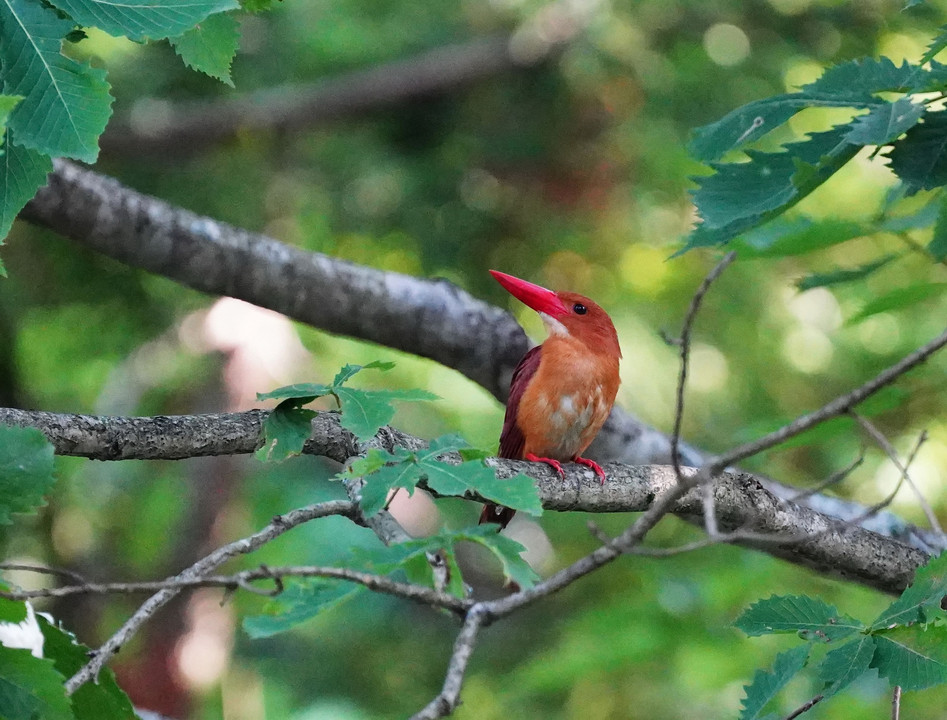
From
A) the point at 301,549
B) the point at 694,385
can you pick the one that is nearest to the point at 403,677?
the point at 301,549

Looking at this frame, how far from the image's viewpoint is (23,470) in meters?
1.23

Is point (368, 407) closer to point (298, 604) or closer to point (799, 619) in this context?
point (298, 604)

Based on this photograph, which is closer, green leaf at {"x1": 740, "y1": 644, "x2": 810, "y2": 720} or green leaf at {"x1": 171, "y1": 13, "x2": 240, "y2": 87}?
green leaf at {"x1": 740, "y1": 644, "x2": 810, "y2": 720}

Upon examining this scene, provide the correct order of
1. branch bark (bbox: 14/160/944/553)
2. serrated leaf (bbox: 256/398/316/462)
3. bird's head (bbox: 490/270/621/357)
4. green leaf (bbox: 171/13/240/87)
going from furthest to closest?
bird's head (bbox: 490/270/621/357) < branch bark (bbox: 14/160/944/553) < green leaf (bbox: 171/13/240/87) < serrated leaf (bbox: 256/398/316/462)

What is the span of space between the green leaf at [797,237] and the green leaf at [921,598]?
42.8 inches

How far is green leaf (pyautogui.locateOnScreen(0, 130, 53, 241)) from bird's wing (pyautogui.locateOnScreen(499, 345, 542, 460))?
5.84 ft

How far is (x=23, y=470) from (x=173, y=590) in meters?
0.25

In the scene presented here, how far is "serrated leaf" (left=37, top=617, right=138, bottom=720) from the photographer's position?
1359 millimetres

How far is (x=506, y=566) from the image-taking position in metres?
1.24

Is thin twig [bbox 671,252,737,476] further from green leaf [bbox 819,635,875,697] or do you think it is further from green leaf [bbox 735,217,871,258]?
green leaf [bbox 735,217,871,258]

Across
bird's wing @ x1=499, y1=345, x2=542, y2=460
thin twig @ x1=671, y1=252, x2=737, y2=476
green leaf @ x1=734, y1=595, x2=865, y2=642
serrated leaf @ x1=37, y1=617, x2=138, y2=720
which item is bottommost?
bird's wing @ x1=499, y1=345, x2=542, y2=460

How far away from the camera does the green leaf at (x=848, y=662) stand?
4.65 feet

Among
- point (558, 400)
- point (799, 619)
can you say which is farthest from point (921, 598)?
point (558, 400)

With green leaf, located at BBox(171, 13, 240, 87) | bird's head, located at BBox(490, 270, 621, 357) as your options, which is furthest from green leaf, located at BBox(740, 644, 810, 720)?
bird's head, located at BBox(490, 270, 621, 357)
